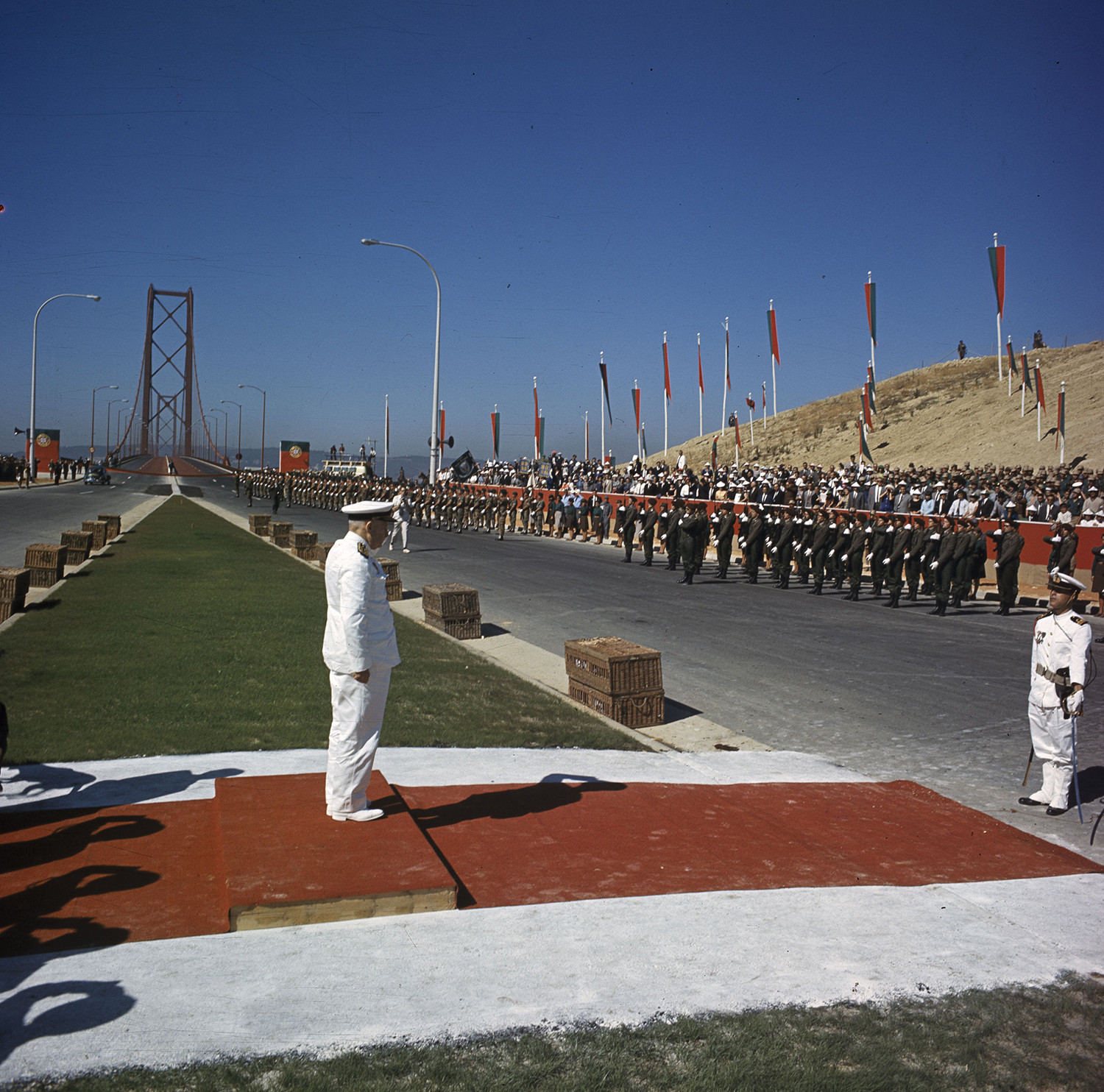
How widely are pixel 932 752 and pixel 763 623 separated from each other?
23.3ft

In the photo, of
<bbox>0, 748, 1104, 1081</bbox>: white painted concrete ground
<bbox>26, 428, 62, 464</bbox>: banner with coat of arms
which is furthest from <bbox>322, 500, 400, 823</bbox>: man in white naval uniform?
<bbox>26, 428, 62, 464</bbox>: banner with coat of arms

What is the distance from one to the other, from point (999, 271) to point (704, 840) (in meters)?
32.6

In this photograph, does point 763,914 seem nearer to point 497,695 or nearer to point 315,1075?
point 315,1075

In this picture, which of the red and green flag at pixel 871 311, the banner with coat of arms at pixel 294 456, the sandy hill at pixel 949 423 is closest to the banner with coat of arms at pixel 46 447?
the banner with coat of arms at pixel 294 456

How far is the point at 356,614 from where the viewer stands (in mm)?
5027

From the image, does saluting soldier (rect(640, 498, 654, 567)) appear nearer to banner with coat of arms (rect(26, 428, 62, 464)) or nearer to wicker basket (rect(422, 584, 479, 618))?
wicker basket (rect(422, 584, 479, 618))

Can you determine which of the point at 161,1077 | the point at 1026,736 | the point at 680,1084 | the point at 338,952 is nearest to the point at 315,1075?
the point at 161,1077

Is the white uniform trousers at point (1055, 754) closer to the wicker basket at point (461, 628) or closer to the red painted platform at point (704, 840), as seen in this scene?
the red painted platform at point (704, 840)

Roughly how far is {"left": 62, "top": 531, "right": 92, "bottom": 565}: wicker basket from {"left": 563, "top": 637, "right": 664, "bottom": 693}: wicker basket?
1293 centimetres

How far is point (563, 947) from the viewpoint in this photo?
13.5 ft

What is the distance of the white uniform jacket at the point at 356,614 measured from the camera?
5.02 meters

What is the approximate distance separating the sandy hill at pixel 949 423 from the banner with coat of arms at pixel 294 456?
3740cm

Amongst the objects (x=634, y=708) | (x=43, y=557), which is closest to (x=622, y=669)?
(x=634, y=708)

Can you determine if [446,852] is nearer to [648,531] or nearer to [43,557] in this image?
[43,557]
